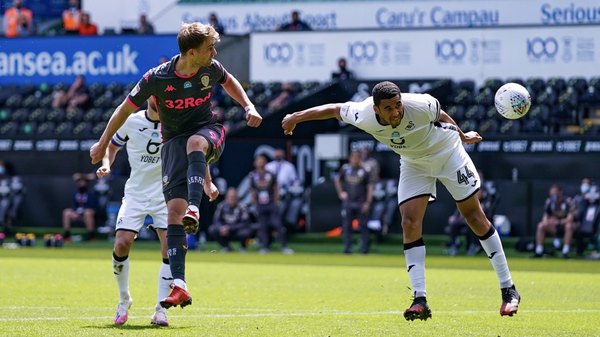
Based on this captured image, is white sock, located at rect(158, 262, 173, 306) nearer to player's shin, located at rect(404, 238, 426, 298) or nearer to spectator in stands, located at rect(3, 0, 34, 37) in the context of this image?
player's shin, located at rect(404, 238, 426, 298)

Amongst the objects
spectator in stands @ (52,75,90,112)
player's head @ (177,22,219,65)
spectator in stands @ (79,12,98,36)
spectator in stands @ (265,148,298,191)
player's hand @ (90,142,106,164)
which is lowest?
spectator in stands @ (265,148,298,191)

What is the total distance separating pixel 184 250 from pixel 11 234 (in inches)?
830

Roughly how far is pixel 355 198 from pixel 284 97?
4.92 metres

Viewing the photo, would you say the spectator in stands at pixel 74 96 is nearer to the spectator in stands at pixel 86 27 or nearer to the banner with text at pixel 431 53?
the spectator in stands at pixel 86 27

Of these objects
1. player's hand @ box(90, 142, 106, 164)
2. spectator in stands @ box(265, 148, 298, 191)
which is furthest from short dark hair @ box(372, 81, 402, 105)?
spectator in stands @ box(265, 148, 298, 191)

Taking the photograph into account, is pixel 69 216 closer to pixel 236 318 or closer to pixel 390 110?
pixel 236 318

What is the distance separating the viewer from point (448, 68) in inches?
1206

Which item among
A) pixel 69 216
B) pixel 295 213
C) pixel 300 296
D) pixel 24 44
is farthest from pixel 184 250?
pixel 24 44

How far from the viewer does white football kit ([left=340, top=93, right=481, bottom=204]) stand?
1087 centimetres

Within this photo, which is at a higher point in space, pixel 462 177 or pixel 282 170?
pixel 462 177

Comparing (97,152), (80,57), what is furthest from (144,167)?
(80,57)

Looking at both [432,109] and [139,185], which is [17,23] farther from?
[432,109]

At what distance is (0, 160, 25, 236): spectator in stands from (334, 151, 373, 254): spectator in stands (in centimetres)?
863

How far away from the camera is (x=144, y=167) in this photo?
41.3 feet
